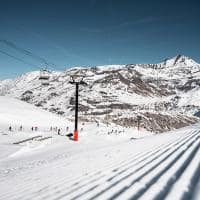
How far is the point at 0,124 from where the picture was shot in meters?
46.9

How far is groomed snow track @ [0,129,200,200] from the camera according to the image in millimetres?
5945

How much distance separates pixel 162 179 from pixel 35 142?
2480cm

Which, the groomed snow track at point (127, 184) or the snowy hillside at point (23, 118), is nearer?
the groomed snow track at point (127, 184)

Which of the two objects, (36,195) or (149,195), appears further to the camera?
(36,195)

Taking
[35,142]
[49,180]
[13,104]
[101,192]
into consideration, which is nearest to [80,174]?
[49,180]

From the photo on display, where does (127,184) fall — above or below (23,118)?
below

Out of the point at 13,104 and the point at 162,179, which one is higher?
the point at 13,104

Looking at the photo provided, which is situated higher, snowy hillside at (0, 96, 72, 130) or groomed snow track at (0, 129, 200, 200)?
snowy hillside at (0, 96, 72, 130)

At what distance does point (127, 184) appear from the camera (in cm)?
688

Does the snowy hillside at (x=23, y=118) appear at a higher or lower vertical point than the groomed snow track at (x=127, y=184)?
higher

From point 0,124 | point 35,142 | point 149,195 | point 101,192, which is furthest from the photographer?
point 0,124

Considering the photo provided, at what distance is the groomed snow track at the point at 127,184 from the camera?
595cm

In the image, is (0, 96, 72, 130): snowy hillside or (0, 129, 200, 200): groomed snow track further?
(0, 96, 72, 130): snowy hillside

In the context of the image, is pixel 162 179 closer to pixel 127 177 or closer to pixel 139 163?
pixel 127 177
